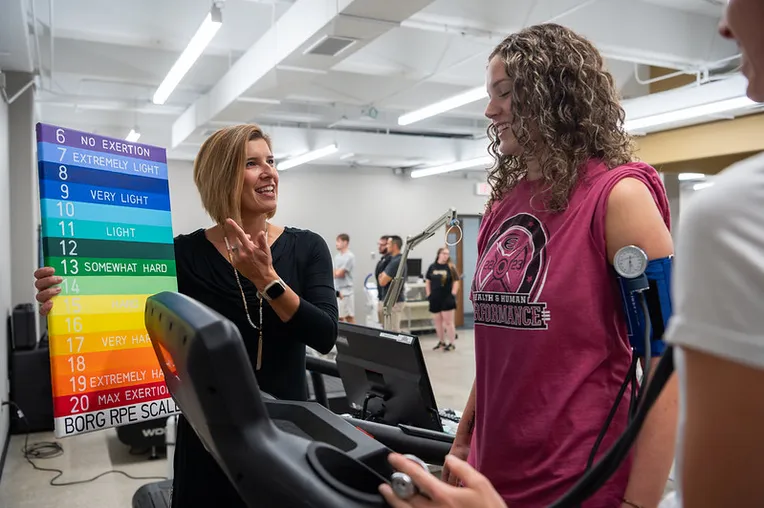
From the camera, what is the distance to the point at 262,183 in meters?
1.64

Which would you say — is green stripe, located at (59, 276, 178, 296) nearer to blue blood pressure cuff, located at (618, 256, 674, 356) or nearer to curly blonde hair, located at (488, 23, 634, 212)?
curly blonde hair, located at (488, 23, 634, 212)

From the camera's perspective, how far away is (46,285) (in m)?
1.71

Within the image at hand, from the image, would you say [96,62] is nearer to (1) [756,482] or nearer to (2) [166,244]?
(2) [166,244]

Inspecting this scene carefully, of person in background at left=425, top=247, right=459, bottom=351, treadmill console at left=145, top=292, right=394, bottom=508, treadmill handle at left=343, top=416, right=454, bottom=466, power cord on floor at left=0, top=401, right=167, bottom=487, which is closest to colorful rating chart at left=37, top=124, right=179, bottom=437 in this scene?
treadmill handle at left=343, top=416, right=454, bottom=466

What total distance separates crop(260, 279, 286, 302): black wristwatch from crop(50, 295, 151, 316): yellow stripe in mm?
477

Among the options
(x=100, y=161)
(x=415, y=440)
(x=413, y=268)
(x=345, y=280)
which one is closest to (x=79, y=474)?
(x=100, y=161)

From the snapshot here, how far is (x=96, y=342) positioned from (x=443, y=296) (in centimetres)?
802

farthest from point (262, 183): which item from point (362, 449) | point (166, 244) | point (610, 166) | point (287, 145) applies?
point (287, 145)

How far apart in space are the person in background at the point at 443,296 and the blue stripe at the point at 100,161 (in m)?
7.74

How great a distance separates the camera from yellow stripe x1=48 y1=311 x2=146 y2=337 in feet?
5.70

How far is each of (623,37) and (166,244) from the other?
5.21 meters

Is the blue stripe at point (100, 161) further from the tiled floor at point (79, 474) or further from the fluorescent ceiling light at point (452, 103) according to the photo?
the fluorescent ceiling light at point (452, 103)

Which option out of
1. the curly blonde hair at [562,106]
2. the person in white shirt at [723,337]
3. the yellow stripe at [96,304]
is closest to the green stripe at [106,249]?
the yellow stripe at [96,304]

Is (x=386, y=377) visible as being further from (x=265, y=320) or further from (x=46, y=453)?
(x=46, y=453)
